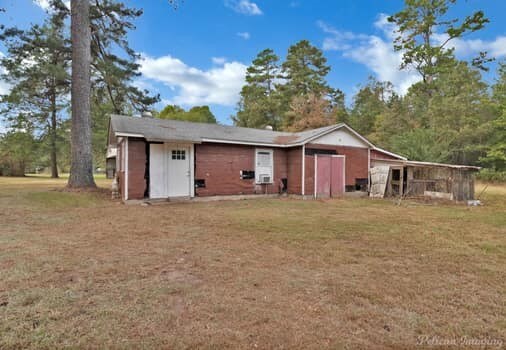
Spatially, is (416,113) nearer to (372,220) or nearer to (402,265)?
(372,220)

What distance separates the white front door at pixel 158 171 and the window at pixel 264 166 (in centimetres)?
403

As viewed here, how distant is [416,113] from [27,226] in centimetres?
3101

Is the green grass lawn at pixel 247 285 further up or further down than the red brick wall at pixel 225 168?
further down

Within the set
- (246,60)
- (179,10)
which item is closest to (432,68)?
(246,60)

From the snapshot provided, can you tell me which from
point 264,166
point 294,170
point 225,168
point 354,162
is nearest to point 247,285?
point 225,168

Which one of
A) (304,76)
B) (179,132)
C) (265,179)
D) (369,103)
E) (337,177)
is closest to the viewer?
(179,132)

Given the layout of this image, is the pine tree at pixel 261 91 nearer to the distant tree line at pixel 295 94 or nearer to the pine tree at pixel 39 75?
the distant tree line at pixel 295 94

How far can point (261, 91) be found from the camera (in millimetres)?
30375

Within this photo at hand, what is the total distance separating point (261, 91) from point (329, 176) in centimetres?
2058

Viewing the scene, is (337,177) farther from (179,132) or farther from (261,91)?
(261,91)

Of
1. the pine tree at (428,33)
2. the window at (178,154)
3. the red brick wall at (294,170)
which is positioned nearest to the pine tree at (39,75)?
the window at (178,154)

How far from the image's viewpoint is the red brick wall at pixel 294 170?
11992mm

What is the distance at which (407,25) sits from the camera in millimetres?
23516

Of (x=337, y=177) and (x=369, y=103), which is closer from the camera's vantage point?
(x=337, y=177)
